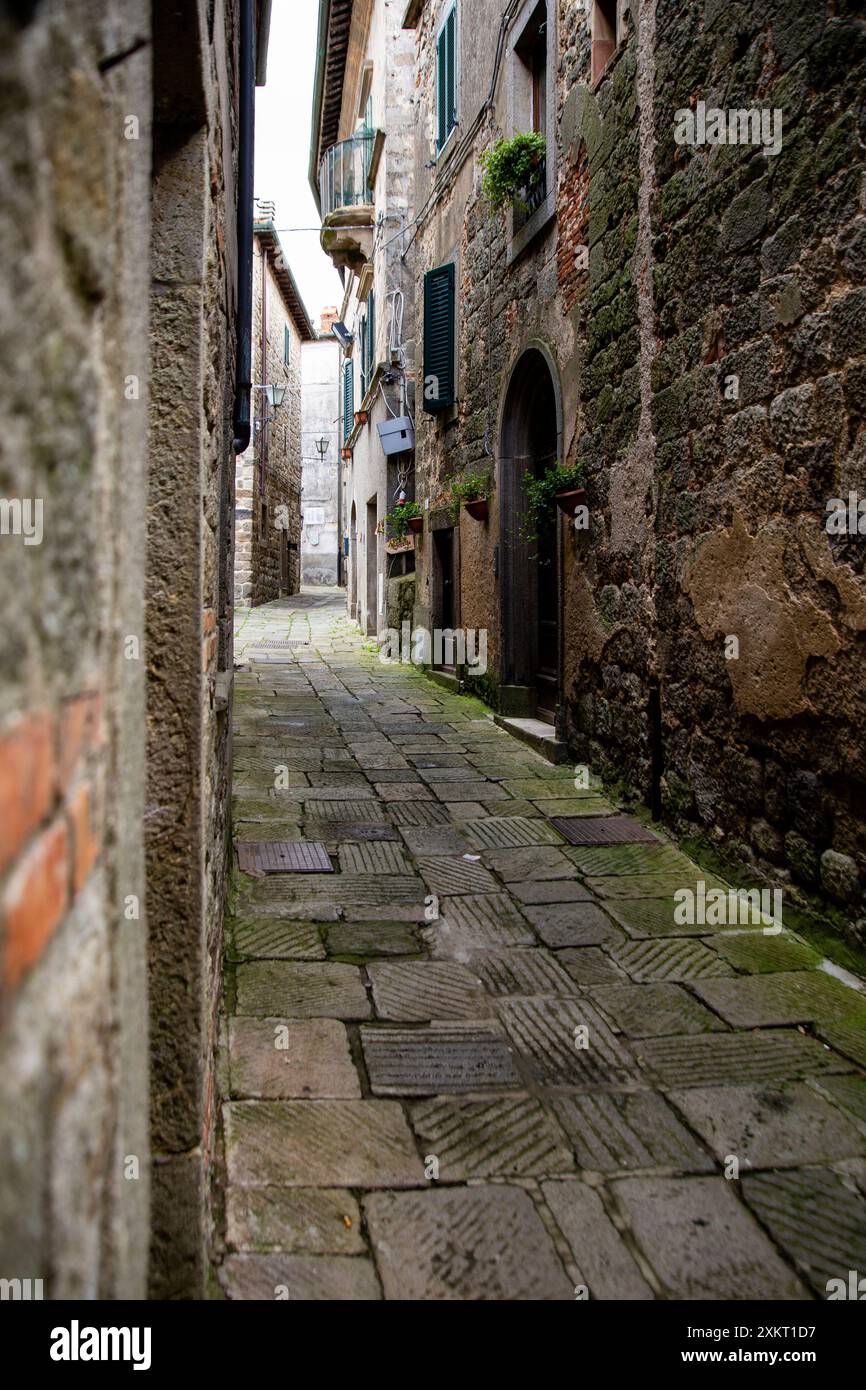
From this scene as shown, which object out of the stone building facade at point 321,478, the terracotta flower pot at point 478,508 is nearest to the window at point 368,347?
the terracotta flower pot at point 478,508

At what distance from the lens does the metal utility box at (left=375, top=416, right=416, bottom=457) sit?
11641mm

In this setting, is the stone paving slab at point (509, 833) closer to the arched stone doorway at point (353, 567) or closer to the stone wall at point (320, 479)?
the arched stone doorway at point (353, 567)

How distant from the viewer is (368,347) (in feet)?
50.1

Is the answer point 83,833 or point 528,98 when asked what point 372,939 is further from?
point 528,98

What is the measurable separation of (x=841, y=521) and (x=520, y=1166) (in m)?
2.09

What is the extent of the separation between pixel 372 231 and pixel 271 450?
301 inches

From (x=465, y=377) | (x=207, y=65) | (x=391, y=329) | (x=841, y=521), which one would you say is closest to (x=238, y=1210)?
(x=207, y=65)

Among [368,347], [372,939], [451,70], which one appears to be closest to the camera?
[372,939]

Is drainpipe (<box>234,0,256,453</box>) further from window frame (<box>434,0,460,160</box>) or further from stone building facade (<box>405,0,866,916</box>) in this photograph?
window frame (<box>434,0,460,160</box>)

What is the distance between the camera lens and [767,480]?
139 inches

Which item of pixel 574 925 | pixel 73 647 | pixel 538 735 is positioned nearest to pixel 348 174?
pixel 538 735

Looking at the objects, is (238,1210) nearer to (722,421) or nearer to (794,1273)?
(794,1273)

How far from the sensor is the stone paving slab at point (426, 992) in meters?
2.74

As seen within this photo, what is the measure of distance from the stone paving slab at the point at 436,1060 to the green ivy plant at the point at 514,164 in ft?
19.4
